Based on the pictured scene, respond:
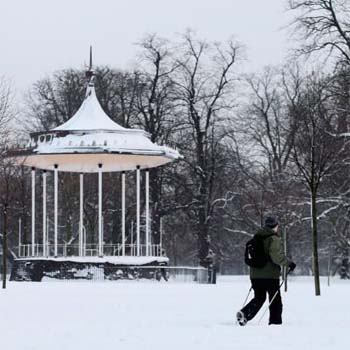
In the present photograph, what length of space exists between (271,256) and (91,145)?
26.3 m

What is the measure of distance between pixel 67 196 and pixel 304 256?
22.0 m

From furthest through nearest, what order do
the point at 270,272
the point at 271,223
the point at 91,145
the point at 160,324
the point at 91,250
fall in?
1. the point at 91,250
2. the point at 91,145
3. the point at 271,223
4. the point at 270,272
5. the point at 160,324

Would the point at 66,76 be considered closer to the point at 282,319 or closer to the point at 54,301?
the point at 54,301

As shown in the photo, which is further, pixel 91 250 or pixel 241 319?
pixel 91 250

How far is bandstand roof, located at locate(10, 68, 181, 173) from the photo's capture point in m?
41.3

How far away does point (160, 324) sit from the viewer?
1525 cm

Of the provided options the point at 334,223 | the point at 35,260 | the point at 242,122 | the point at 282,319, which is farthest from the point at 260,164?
the point at 282,319

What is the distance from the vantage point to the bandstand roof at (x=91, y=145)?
41.3m

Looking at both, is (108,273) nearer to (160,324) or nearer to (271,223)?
(271,223)

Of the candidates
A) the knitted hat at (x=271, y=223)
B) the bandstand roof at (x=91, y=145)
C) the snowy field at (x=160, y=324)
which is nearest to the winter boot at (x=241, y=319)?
the snowy field at (x=160, y=324)

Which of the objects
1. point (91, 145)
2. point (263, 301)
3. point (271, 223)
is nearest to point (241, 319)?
point (263, 301)

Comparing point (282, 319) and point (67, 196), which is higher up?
point (67, 196)

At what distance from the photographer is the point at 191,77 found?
5703 centimetres

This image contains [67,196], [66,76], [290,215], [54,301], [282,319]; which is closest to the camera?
[282,319]
